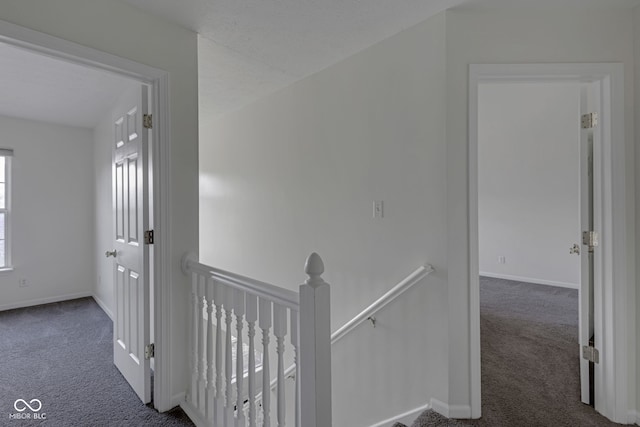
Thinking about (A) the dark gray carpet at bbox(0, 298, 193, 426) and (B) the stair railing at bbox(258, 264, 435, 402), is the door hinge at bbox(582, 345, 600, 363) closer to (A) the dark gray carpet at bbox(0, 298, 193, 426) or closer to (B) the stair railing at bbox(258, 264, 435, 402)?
(B) the stair railing at bbox(258, 264, 435, 402)

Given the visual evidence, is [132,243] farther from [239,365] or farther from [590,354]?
[590,354]

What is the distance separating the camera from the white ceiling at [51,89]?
2303 mm

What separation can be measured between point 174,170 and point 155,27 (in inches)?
Result: 31.8

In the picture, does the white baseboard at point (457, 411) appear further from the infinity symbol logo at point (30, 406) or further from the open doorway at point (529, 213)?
the infinity symbol logo at point (30, 406)

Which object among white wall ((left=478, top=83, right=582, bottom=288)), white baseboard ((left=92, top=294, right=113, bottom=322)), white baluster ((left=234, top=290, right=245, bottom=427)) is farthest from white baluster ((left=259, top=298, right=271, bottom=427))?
white wall ((left=478, top=83, right=582, bottom=288))

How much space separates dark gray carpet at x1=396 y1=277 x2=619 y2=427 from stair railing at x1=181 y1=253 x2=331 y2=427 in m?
0.94

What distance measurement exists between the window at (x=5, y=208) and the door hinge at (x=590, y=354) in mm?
5523

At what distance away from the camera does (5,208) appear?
12.1 feet

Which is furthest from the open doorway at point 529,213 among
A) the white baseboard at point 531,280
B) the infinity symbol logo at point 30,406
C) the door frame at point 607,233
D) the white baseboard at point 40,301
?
the white baseboard at point 40,301

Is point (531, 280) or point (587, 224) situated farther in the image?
point (531, 280)

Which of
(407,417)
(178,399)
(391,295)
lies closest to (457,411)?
(407,417)

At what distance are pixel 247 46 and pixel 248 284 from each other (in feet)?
5.50

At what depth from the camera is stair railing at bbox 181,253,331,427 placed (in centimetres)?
115

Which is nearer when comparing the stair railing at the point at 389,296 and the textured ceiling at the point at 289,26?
the textured ceiling at the point at 289,26
